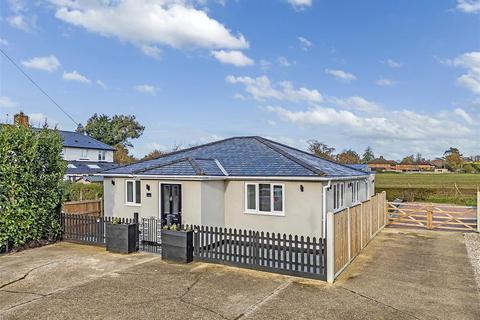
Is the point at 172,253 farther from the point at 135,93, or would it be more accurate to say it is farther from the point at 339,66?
the point at 135,93

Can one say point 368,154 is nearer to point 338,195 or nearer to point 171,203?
point 338,195

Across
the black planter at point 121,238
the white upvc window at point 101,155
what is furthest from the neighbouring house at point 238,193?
the white upvc window at point 101,155

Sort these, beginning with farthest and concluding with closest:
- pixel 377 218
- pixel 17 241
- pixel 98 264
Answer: pixel 377 218 < pixel 17 241 < pixel 98 264

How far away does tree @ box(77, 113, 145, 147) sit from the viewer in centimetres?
7109

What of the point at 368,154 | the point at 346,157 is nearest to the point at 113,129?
the point at 346,157

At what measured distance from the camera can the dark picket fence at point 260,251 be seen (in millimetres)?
8664

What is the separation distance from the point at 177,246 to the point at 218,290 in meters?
2.79

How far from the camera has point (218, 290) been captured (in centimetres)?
786

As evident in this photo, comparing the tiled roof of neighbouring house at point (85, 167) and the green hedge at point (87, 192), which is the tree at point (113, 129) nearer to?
the tiled roof of neighbouring house at point (85, 167)

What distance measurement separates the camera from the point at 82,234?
42.4 ft

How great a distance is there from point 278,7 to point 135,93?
51.4 ft

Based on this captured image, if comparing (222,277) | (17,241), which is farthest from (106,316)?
(17,241)

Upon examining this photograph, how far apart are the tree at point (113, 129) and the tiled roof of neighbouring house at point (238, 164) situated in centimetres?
5900

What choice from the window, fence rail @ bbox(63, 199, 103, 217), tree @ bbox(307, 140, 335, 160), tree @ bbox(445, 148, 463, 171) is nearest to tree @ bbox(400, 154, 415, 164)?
tree @ bbox(445, 148, 463, 171)
